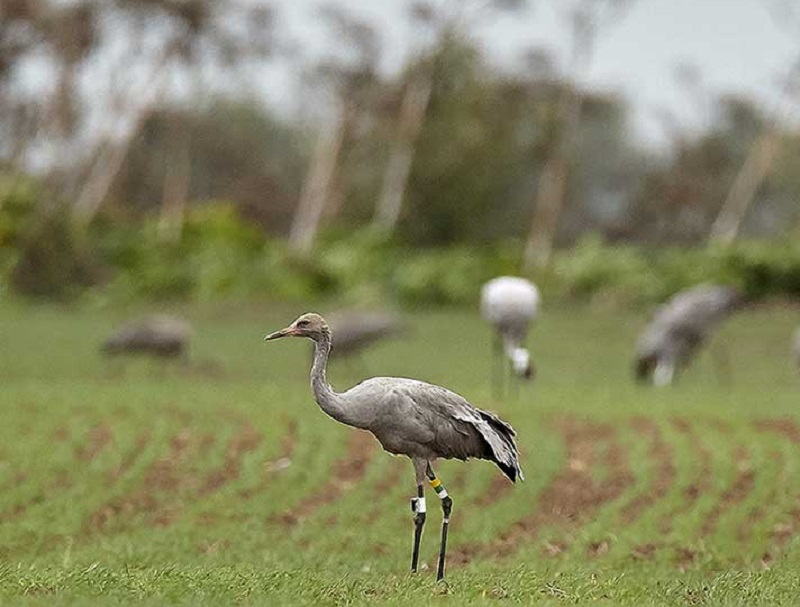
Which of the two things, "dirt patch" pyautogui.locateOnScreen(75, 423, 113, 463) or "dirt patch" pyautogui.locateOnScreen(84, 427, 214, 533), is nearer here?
"dirt patch" pyautogui.locateOnScreen(84, 427, 214, 533)

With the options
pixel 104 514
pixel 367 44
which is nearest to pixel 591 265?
pixel 367 44

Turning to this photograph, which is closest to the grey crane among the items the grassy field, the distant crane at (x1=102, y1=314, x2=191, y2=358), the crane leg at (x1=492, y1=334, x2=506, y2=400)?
the grassy field

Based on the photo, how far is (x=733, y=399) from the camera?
17.6 m

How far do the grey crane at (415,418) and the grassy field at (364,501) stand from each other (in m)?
0.70

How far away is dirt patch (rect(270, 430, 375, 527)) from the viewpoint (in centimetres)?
1195

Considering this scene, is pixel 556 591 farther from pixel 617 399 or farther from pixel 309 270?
pixel 309 270

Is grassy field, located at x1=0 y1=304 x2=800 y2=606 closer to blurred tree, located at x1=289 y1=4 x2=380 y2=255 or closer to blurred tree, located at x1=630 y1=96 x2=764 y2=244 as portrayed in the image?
blurred tree, located at x1=289 y1=4 x2=380 y2=255

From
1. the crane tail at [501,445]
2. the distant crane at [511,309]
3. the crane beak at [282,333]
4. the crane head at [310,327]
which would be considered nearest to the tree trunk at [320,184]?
the distant crane at [511,309]

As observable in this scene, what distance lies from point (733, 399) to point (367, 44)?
24.9 meters

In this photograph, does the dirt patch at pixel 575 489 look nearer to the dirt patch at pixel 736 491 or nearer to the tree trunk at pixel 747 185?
the dirt patch at pixel 736 491

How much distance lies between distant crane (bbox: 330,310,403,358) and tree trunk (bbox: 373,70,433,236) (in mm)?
21079

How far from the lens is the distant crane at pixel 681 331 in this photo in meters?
21.3

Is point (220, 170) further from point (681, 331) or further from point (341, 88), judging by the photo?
point (681, 331)

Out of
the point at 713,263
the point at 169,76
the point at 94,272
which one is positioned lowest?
the point at 94,272
